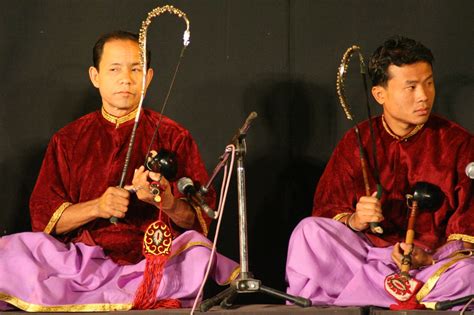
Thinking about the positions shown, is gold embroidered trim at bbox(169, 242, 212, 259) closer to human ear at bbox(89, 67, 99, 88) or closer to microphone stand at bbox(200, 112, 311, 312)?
microphone stand at bbox(200, 112, 311, 312)

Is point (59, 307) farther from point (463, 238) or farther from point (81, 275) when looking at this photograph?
point (463, 238)

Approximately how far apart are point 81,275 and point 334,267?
1039mm

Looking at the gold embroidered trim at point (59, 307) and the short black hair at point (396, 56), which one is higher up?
the short black hair at point (396, 56)

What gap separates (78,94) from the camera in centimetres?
541

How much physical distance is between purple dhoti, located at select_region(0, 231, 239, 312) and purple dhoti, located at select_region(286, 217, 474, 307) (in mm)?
301

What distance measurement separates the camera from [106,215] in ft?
14.7

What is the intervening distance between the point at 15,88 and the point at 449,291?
2.43 m

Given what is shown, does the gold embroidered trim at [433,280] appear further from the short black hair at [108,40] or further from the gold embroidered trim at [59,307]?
the short black hair at [108,40]

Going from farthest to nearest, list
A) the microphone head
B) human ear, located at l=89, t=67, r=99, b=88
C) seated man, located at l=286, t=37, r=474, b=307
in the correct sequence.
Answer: human ear, located at l=89, t=67, r=99, b=88, seated man, located at l=286, t=37, r=474, b=307, the microphone head

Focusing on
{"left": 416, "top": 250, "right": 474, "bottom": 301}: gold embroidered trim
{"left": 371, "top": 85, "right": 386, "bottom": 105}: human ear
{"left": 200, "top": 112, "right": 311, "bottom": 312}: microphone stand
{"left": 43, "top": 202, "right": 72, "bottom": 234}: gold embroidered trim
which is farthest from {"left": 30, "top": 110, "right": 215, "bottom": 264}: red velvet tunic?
{"left": 416, "top": 250, "right": 474, "bottom": 301}: gold embroidered trim

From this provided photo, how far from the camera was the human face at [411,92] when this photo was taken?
4680mm

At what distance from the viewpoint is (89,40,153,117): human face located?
4.74 m

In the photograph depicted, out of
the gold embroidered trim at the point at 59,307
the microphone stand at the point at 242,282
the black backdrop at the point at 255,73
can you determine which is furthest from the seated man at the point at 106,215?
the black backdrop at the point at 255,73

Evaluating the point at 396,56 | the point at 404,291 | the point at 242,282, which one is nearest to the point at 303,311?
the point at 242,282
